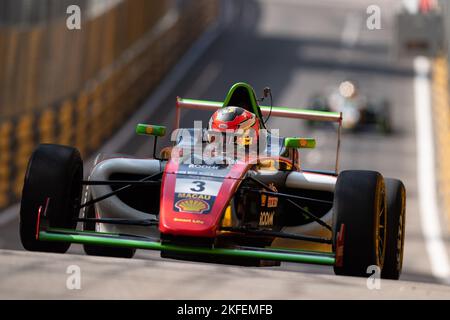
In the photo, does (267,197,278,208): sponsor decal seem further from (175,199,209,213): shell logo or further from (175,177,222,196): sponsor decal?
(175,199,209,213): shell logo

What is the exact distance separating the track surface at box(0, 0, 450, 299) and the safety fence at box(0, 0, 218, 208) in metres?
1.07

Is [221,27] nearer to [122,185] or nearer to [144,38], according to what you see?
[144,38]

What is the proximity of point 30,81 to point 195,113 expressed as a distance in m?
10.7

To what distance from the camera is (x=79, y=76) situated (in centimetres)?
2841

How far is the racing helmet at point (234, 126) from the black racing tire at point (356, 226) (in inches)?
52.4

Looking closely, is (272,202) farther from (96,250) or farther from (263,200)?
(96,250)

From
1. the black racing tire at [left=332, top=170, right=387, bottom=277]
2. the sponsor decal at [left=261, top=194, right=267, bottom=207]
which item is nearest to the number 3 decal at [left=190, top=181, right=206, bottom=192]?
the sponsor decal at [left=261, top=194, right=267, bottom=207]

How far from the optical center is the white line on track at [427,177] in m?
22.4

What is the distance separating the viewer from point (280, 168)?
34.9 feet

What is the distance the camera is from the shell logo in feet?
30.0

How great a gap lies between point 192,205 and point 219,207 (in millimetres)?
191

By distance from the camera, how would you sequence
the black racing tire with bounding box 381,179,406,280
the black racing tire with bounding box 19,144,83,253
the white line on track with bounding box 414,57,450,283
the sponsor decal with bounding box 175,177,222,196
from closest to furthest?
the sponsor decal with bounding box 175,177,222,196 → the black racing tire with bounding box 19,144,83,253 → the black racing tire with bounding box 381,179,406,280 → the white line on track with bounding box 414,57,450,283

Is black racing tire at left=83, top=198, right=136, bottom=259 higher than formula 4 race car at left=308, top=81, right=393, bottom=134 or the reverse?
the reverse

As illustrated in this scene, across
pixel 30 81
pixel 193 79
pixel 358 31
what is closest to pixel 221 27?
pixel 358 31
